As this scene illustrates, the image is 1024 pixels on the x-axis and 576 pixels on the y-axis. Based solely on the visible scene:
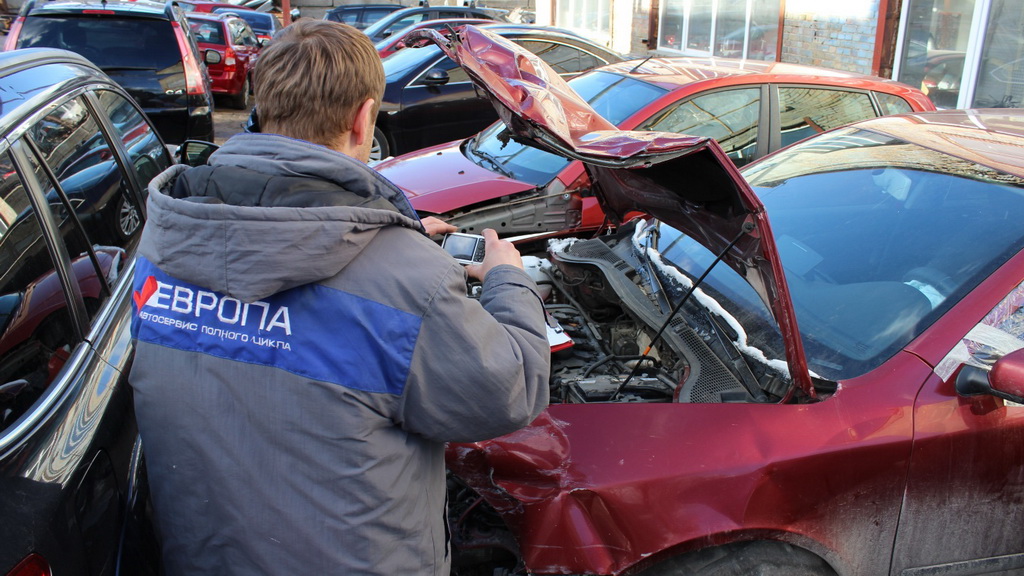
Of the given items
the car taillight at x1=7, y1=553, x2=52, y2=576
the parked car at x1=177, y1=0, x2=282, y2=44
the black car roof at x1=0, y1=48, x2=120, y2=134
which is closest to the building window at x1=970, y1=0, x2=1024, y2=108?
the black car roof at x1=0, y1=48, x2=120, y2=134

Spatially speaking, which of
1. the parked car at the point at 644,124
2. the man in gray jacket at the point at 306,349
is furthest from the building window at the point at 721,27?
the man in gray jacket at the point at 306,349

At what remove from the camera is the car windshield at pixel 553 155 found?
4.76 metres

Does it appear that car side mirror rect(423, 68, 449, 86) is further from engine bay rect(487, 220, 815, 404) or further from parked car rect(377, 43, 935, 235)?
engine bay rect(487, 220, 815, 404)

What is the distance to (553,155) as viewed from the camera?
4.67 metres

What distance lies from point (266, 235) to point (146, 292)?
13.3 inches

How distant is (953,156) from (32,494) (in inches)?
112

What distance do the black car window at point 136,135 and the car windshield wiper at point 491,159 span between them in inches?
80.2

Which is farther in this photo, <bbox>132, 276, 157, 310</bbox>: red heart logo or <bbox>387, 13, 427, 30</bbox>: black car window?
<bbox>387, 13, 427, 30</bbox>: black car window

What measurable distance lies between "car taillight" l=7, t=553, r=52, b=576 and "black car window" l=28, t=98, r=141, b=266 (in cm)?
96

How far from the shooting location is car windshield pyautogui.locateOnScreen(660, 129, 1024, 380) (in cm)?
216

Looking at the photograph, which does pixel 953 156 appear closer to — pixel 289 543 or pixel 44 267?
pixel 289 543

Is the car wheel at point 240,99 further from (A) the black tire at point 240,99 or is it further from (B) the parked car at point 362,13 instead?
(B) the parked car at point 362,13

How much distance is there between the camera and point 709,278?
8.82ft

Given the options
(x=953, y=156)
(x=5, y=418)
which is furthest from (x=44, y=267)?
(x=953, y=156)
